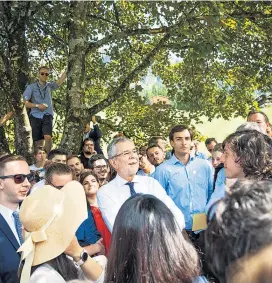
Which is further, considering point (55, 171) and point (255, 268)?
point (55, 171)

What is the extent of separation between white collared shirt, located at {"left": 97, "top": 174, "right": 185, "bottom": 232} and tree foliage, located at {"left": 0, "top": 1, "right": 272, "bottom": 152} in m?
3.65

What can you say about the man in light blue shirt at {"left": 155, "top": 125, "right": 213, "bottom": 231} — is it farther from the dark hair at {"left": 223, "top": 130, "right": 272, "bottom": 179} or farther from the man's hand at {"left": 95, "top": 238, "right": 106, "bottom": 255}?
the dark hair at {"left": 223, "top": 130, "right": 272, "bottom": 179}

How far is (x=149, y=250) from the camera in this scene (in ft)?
6.72

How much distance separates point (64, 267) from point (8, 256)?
104cm

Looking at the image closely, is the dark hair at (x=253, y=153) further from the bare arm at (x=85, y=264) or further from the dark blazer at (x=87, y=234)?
the dark blazer at (x=87, y=234)

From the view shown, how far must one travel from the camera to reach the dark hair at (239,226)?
1264 millimetres

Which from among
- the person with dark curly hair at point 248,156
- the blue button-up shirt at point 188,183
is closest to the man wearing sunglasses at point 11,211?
the person with dark curly hair at point 248,156

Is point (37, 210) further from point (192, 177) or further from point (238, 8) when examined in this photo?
point (238, 8)

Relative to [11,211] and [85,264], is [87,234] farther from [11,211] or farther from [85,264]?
[85,264]

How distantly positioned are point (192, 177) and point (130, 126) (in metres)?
7.75

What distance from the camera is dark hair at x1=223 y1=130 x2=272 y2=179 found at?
11.4ft

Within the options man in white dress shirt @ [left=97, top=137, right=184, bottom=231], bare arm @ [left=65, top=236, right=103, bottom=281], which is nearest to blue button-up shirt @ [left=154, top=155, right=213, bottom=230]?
man in white dress shirt @ [left=97, top=137, right=184, bottom=231]

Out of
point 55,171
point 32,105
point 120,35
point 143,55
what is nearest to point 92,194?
point 55,171

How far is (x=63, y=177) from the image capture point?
5.06 meters
